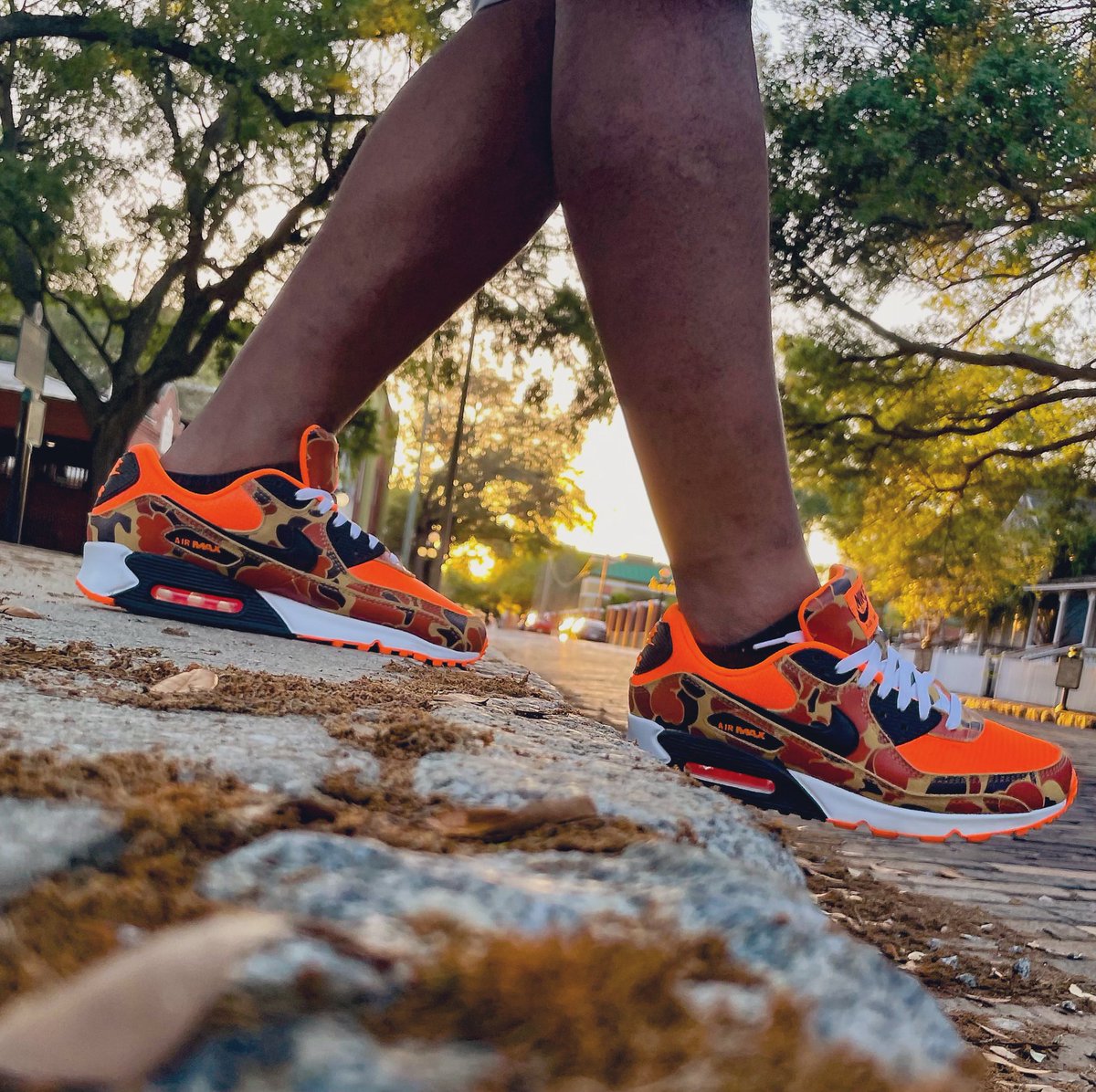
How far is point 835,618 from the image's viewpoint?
1556 mm

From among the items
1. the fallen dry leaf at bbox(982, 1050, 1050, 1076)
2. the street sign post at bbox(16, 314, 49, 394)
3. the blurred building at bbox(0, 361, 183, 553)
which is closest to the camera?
the fallen dry leaf at bbox(982, 1050, 1050, 1076)

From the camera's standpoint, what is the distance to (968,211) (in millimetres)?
11586

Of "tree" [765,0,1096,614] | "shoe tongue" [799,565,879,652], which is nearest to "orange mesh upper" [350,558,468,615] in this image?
"shoe tongue" [799,565,879,652]

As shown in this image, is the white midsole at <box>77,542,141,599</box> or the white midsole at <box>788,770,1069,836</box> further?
the white midsole at <box>77,542,141,599</box>

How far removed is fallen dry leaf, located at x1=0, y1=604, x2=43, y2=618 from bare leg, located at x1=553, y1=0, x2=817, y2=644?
3.48ft

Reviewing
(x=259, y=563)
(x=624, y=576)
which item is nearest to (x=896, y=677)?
(x=259, y=563)

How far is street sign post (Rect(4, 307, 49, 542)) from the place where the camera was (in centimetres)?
825

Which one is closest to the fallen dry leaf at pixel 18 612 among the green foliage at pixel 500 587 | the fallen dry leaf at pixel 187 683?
the fallen dry leaf at pixel 187 683

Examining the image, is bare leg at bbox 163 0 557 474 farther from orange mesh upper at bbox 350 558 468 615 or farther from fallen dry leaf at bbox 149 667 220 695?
fallen dry leaf at bbox 149 667 220 695

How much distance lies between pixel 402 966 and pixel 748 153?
1.17m

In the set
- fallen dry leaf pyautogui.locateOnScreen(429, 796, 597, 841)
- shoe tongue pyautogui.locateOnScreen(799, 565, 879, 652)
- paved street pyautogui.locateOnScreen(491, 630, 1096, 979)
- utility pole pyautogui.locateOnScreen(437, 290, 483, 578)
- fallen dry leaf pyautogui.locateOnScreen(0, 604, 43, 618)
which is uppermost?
utility pole pyautogui.locateOnScreen(437, 290, 483, 578)

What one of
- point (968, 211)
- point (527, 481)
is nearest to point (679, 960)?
point (968, 211)

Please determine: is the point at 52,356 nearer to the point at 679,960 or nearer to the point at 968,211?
the point at 968,211

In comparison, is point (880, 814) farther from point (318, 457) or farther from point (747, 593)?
point (318, 457)
